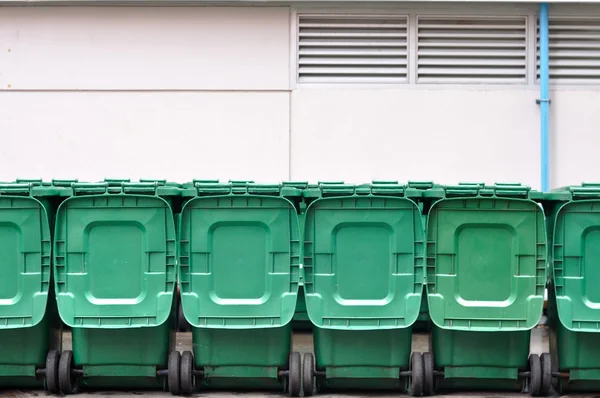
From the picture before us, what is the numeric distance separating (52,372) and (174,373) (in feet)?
2.74

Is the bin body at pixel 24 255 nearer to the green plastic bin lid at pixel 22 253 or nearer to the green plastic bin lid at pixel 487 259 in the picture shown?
the green plastic bin lid at pixel 22 253

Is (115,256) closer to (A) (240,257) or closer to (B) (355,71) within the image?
(A) (240,257)

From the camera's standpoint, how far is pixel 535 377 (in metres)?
5.52

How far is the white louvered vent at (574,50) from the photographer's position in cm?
904

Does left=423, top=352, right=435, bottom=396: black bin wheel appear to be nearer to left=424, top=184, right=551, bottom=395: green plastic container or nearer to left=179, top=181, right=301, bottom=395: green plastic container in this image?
left=424, top=184, right=551, bottom=395: green plastic container

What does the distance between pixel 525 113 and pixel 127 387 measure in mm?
5418

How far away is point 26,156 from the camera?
354 inches

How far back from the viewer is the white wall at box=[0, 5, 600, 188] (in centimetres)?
889

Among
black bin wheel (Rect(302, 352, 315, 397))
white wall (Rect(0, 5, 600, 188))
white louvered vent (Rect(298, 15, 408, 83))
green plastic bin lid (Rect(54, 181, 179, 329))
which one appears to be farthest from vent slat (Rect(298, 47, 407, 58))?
black bin wheel (Rect(302, 352, 315, 397))

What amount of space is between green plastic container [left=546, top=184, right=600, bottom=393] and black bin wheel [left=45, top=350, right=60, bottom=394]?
11.2 ft

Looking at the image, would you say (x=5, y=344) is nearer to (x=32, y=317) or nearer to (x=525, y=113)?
(x=32, y=317)

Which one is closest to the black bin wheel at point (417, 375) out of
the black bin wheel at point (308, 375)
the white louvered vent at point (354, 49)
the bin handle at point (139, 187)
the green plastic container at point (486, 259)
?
the green plastic container at point (486, 259)

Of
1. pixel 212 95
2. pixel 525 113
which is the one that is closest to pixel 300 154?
pixel 212 95

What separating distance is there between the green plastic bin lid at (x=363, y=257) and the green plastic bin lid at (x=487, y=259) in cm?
15
